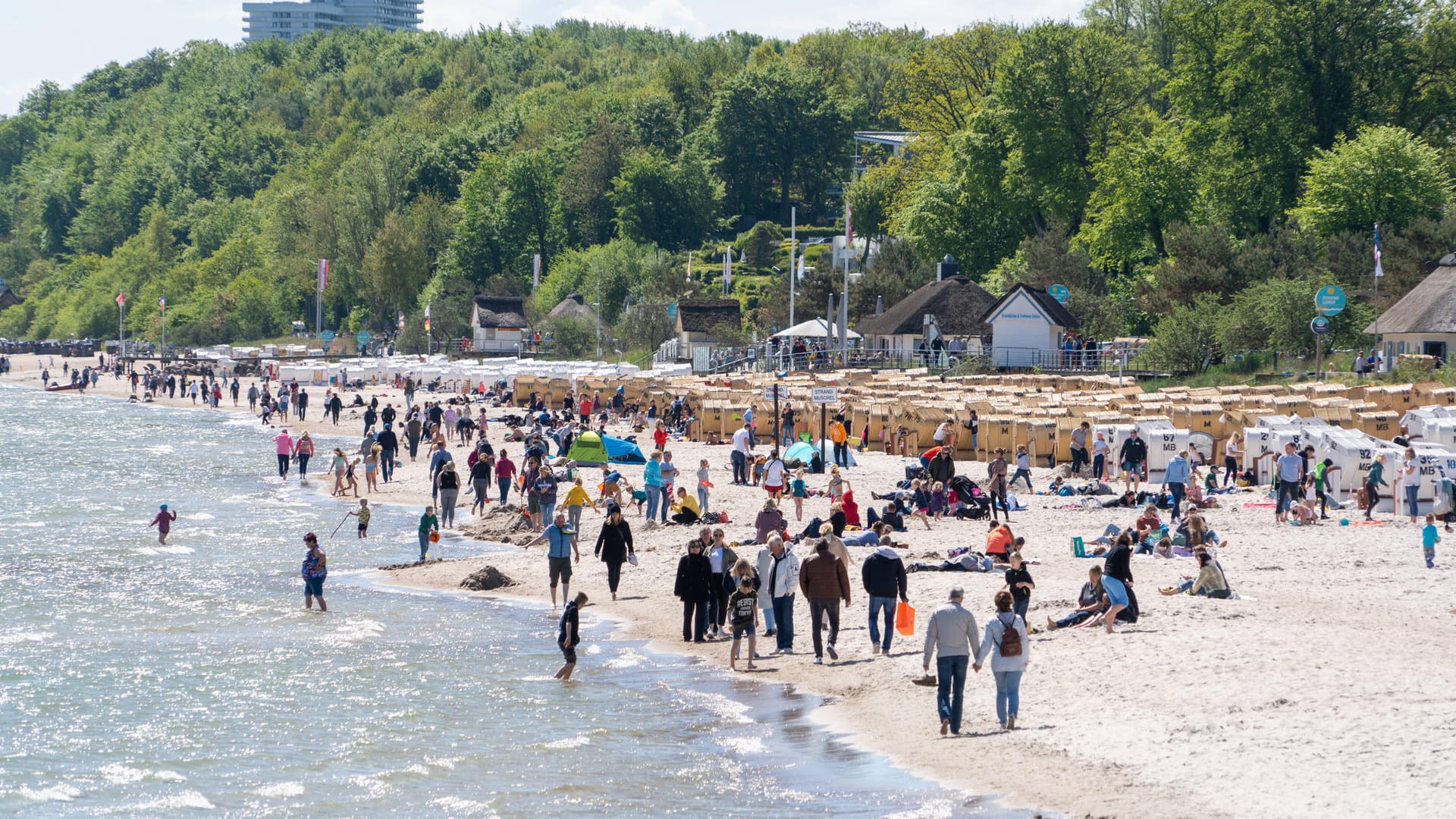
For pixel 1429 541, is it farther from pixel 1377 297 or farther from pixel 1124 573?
pixel 1377 297

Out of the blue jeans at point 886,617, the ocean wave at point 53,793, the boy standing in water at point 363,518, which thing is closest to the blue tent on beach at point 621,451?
the boy standing in water at point 363,518

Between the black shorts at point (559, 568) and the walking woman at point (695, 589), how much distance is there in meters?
2.37

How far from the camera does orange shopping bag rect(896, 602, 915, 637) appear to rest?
15477 mm

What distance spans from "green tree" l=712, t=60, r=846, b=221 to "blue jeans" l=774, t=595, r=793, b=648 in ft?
291

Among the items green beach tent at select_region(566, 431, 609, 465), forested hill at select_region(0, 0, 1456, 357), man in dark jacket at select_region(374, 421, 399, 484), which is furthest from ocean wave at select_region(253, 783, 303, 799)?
forested hill at select_region(0, 0, 1456, 357)

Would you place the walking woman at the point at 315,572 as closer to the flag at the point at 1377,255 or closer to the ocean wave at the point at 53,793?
the ocean wave at the point at 53,793

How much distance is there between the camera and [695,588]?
16.7 metres

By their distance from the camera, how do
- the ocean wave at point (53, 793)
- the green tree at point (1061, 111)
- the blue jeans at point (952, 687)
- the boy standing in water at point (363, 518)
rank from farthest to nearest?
1. the green tree at point (1061, 111)
2. the boy standing in water at point (363, 518)
3. the ocean wave at point (53, 793)
4. the blue jeans at point (952, 687)

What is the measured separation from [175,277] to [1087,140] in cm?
9216

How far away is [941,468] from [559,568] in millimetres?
7814

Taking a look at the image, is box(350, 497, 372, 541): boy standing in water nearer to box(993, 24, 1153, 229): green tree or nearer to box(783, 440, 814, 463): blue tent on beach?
box(783, 440, 814, 463): blue tent on beach

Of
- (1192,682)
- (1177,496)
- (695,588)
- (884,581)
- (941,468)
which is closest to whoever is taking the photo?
(1192,682)

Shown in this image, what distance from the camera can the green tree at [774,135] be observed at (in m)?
102

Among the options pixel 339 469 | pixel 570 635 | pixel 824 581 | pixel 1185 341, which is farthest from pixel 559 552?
pixel 1185 341
